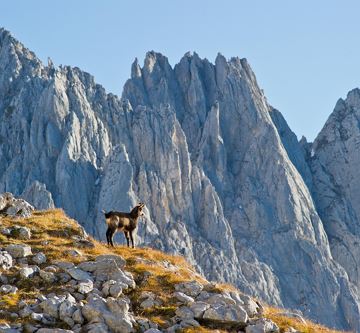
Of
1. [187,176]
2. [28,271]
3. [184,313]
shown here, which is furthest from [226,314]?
[187,176]

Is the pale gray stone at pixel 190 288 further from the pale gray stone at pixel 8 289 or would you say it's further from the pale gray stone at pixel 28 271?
the pale gray stone at pixel 8 289

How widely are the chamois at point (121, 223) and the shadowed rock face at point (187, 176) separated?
4219 inches

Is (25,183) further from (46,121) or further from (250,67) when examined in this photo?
(250,67)

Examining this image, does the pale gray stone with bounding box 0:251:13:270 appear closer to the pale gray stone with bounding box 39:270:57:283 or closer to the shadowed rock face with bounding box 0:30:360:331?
the pale gray stone with bounding box 39:270:57:283

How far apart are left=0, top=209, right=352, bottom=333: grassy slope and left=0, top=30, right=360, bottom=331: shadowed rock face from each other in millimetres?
108597

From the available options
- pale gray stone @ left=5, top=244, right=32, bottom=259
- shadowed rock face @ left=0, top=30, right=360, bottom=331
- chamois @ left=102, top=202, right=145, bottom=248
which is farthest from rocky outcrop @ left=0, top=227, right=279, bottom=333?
shadowed rock face @ left=0, top=30, right=360, bottom=331

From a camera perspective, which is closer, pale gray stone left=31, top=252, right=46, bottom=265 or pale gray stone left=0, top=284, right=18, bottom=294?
pale gray stone left=0, top=284, right=18, bottom=294

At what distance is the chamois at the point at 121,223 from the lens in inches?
1018

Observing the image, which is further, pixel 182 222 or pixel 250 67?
pixel 250 67

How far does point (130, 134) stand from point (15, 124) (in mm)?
30682

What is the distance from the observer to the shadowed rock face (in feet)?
479

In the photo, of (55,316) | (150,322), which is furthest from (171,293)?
(55,316)

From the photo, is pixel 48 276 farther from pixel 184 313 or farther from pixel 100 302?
pixel 184 313

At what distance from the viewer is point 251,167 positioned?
174750mm
